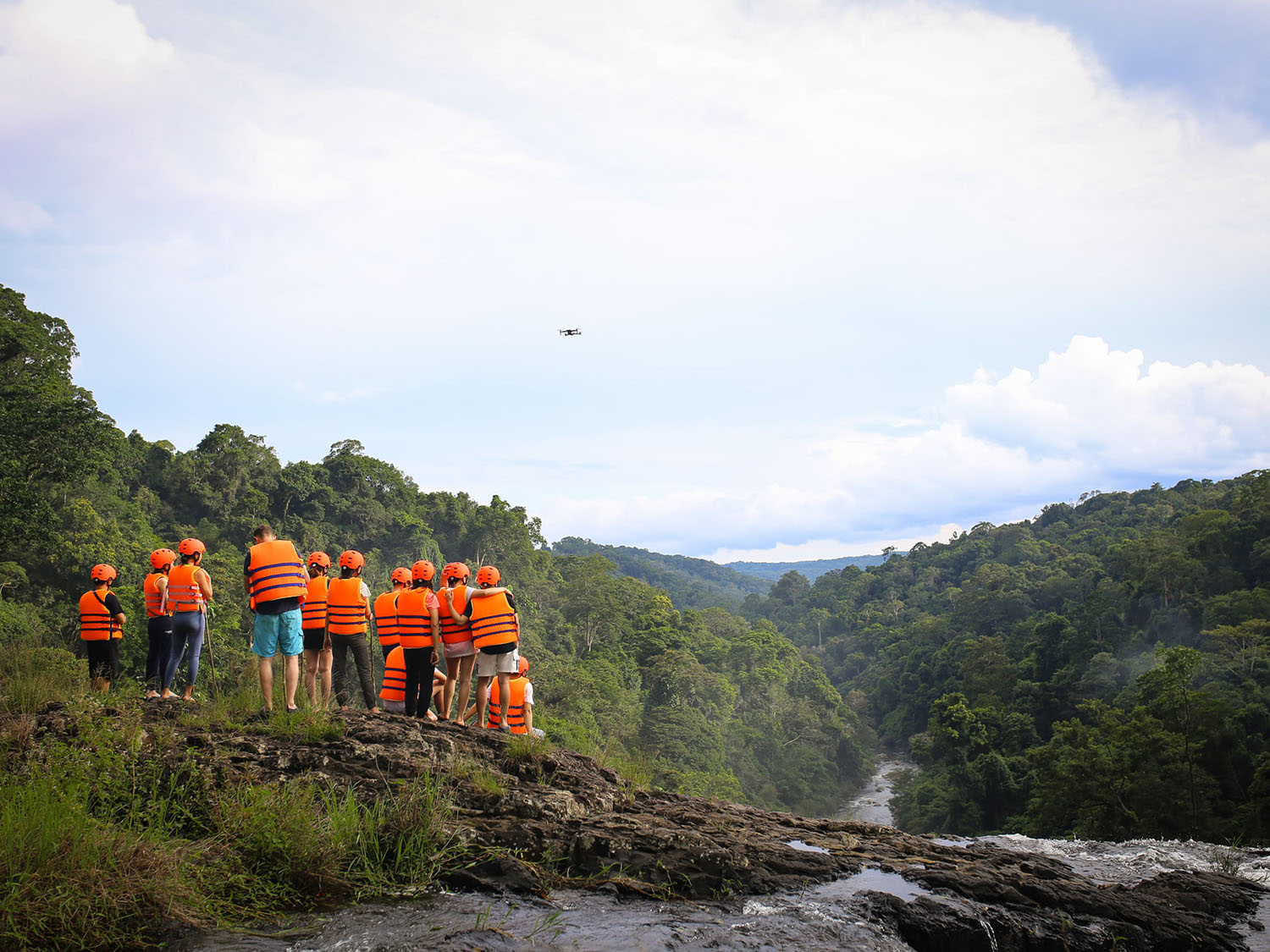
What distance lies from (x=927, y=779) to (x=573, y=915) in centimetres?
4597

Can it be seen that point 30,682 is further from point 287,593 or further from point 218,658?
point 218,658

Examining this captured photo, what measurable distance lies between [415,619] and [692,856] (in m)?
4.20

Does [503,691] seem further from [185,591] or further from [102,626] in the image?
[102,626]

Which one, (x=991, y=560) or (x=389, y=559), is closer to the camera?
(x=389, y=559)

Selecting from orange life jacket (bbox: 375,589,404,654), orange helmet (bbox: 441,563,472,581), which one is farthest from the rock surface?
orange helmet (bbox: 441,563,472,581)

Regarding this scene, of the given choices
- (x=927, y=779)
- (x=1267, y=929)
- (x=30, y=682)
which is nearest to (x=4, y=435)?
(x=30, y=682)

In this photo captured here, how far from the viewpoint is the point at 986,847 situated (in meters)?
7.86

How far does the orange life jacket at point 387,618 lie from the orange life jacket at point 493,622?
1.05 meters

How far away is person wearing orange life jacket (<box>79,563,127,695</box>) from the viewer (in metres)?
8.95

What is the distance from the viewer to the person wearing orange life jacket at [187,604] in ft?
27.4

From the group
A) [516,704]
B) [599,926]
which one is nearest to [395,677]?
[516,704]

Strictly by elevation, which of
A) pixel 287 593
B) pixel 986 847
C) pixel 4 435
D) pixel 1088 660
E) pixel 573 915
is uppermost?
pixel 4 435

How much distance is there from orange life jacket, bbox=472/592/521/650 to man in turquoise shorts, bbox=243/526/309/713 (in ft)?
5.56

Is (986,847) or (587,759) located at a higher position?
(587,759)
